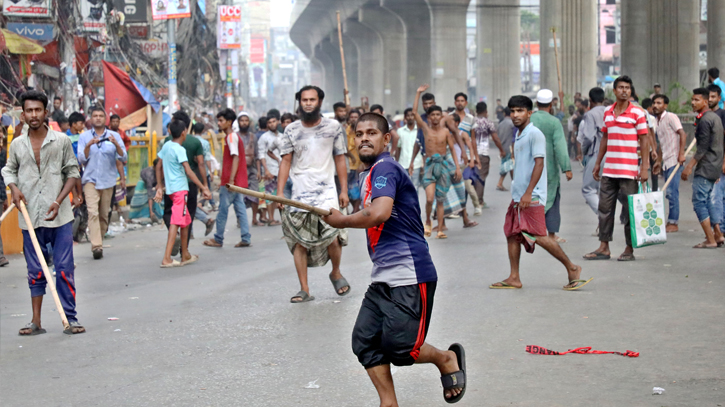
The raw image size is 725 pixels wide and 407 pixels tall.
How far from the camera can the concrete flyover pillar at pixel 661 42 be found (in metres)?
31.2

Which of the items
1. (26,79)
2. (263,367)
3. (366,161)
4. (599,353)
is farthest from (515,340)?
(26,79)

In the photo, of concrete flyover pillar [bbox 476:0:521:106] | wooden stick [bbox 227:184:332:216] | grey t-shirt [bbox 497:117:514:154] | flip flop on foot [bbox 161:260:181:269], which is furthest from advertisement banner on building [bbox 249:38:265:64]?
wooden stick [bbox 227:184:332:216]

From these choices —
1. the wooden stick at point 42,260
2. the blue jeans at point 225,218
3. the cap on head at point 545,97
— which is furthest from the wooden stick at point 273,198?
the blue jeans at point 225,218

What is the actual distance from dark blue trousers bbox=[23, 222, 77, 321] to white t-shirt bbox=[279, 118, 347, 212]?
6.23 ft

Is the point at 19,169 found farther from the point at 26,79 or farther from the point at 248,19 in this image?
the point at 248,19

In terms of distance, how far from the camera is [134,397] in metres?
4.78

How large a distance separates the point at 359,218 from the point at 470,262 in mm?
5553

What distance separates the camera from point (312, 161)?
24.1ft

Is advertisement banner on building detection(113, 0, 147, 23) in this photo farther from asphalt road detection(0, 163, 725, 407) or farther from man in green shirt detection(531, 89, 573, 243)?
man in green shirt detection(531, 89, 573, 243)

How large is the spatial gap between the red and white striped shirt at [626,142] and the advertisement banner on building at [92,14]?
1492cm

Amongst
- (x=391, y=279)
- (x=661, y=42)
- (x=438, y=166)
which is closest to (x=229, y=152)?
(x=438, y=166)

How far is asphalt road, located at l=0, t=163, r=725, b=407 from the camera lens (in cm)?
476

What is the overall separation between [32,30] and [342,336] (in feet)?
47.9

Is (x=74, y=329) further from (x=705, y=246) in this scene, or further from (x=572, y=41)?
(x=572, y=41)
